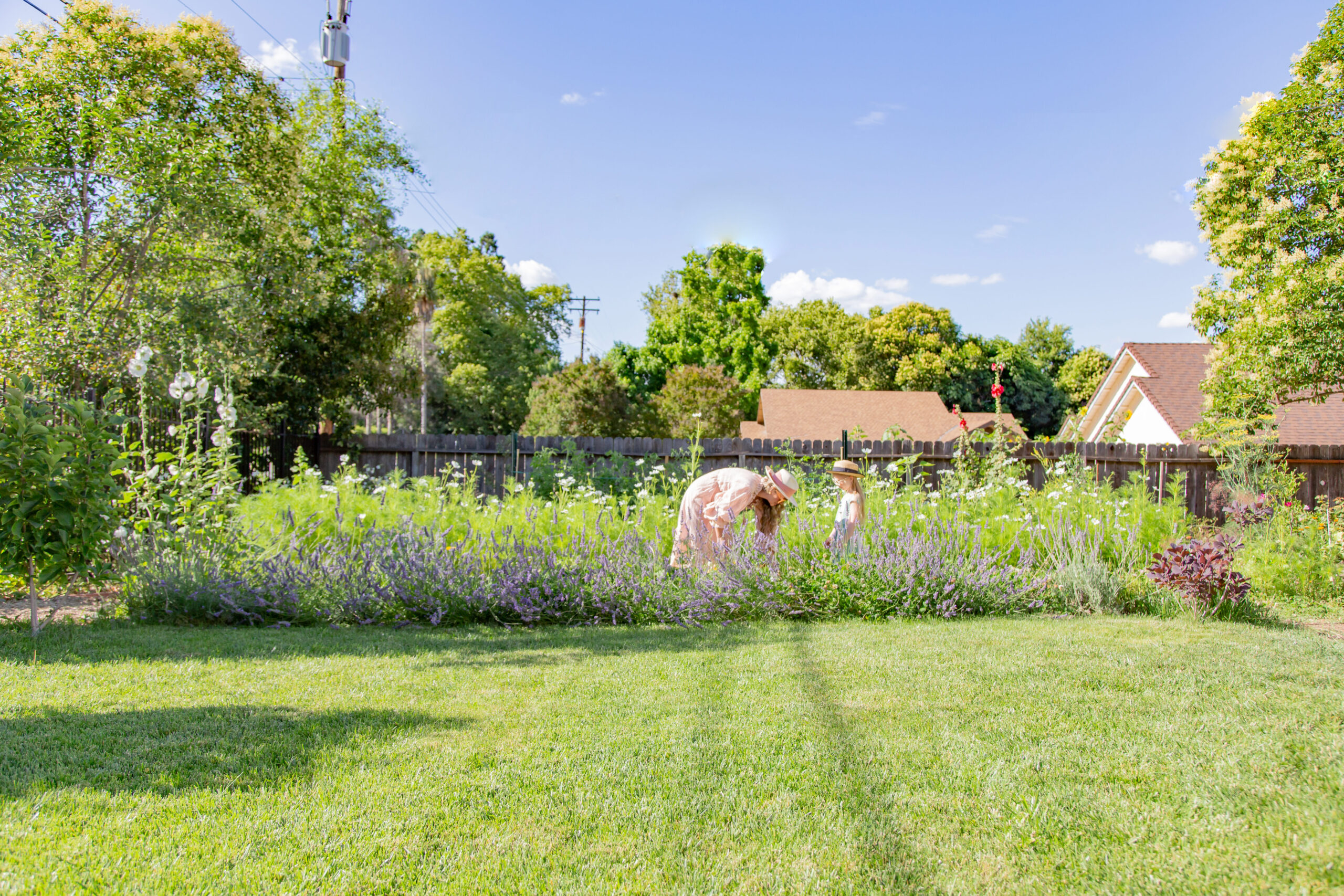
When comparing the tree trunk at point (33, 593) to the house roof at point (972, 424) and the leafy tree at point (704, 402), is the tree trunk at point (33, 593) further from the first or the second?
the leafy tree at point (704, 402)

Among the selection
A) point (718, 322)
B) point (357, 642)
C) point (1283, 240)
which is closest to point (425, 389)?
point (718, 322)

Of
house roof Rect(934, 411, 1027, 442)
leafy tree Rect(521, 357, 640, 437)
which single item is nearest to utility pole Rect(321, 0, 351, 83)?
house roof Rect(934, 411, 1027, 442)

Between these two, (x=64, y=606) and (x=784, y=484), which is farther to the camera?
(x=784, y=484)

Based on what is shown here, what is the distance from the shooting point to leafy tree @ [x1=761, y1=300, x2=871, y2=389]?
129 ft

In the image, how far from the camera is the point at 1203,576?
18.2 ft

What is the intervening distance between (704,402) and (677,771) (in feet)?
79.8

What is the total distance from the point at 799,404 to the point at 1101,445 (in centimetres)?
1680

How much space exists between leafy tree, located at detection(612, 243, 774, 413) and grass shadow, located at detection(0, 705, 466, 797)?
3327 centimetres

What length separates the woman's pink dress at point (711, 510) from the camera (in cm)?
607

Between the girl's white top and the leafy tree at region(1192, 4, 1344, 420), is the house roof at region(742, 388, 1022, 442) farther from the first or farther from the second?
the girl's white top

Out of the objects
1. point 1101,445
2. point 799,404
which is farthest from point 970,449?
point 799,404

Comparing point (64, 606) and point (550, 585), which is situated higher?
point (550, 585)

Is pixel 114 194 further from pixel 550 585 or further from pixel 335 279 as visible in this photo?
pixel 550 585

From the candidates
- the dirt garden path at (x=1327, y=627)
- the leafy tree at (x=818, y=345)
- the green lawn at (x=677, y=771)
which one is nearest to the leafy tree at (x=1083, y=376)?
the leafy tree at (x=818, y=345)
